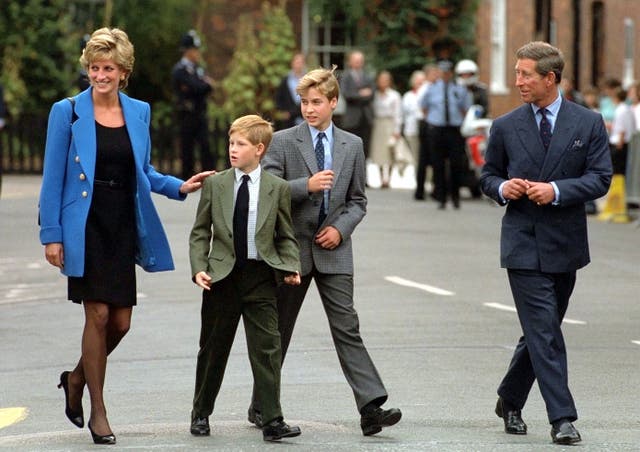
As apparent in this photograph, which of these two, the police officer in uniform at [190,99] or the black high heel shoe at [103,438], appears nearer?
the black high heel shoe at [103,438]

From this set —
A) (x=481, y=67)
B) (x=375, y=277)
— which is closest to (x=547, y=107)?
(x=375, y=277)

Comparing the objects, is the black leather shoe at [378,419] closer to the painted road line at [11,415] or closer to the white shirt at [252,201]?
the white shirt at [252,201]

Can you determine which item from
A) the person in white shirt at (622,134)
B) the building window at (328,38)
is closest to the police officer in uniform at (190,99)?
the person in white shirt at (622,134)

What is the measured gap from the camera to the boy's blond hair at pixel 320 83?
26.2 feet

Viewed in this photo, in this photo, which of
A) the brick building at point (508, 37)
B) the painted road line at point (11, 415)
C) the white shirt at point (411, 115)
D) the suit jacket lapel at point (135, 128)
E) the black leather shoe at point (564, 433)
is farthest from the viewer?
the brick building at point (508, 37)

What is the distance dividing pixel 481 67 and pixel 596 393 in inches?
1236

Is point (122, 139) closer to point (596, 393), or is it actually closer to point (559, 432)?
point (559, 432)

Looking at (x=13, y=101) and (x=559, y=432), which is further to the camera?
(x=13, y=101)

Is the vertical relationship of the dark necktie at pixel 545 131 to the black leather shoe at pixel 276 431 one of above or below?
above

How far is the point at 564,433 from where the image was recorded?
7656 millimetres

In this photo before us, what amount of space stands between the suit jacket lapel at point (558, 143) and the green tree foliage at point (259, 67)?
27.8 metres

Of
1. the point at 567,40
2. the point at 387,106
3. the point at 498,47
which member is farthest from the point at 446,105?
the point at 567,40

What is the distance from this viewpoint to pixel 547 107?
7.98 m

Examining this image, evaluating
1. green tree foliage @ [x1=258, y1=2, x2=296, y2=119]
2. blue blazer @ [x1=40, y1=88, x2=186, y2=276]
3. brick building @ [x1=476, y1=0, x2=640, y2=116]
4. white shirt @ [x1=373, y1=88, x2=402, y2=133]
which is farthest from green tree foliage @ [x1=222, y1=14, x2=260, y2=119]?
blue blazer @ [x1=40, y1=88, x2=186, y2=276]
